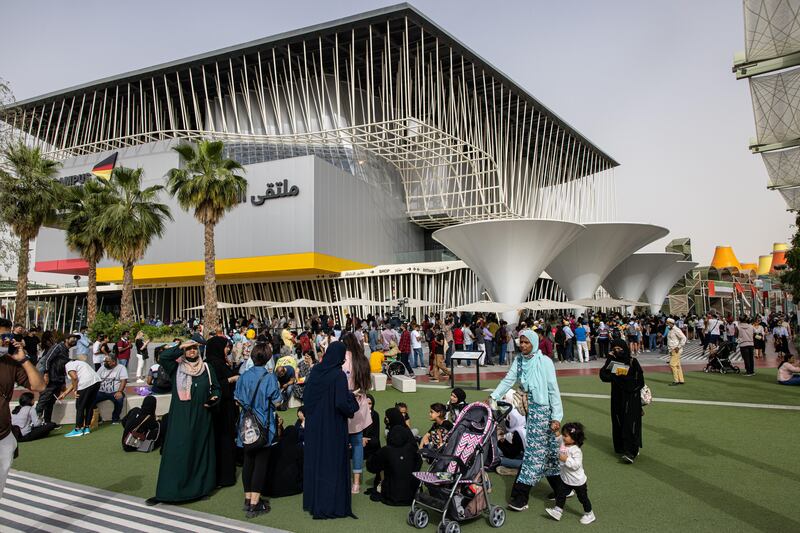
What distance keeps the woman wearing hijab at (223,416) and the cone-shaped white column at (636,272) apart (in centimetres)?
4034

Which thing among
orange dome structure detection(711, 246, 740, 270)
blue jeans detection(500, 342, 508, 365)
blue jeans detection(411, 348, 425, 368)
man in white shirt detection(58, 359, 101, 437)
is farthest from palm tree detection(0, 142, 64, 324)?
orange dome structure detection(711, 246, 740, 270)

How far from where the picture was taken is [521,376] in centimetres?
577

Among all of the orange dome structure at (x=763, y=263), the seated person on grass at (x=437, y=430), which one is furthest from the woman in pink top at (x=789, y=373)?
the orange dome structure at (x=763, y=263)

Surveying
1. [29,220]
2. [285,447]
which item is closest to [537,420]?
[285,447]

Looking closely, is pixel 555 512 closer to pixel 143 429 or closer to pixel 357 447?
pixel 357 447

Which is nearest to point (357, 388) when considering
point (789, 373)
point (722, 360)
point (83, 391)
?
point (83, 391)

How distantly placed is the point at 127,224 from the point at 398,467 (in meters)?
25.9

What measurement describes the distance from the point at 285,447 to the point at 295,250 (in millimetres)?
32171

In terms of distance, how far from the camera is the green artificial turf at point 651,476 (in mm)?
5039

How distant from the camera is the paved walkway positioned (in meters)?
5.03

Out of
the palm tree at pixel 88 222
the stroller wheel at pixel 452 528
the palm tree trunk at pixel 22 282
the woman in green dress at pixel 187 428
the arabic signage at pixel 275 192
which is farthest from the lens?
the arabic signage at pixel 275 192

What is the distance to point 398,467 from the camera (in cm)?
563

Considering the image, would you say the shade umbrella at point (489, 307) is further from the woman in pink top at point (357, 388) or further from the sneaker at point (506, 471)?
the woman in pink top at point (357, 388)

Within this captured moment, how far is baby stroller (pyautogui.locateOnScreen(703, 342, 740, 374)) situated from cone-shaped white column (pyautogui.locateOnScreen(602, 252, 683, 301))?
2640 centimetres
